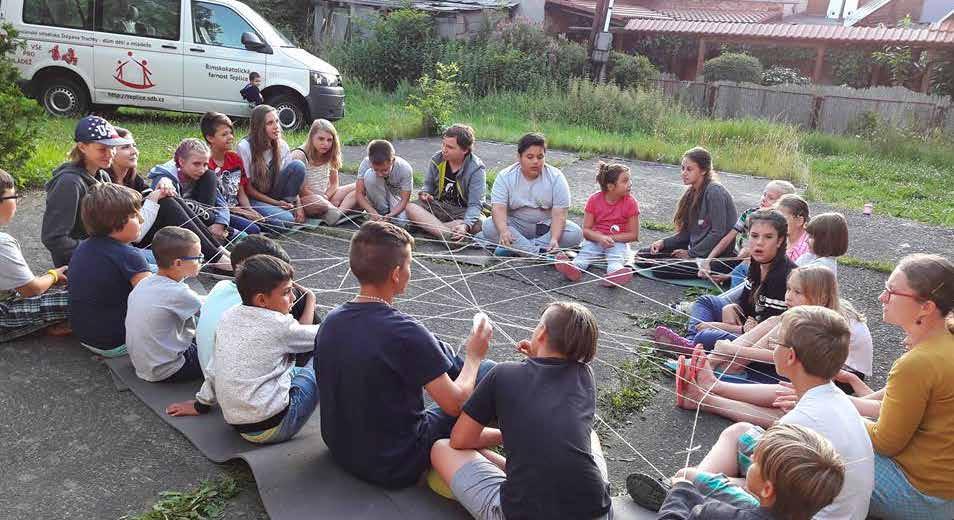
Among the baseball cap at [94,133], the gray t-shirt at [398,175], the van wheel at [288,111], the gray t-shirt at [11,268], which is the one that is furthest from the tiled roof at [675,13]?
the gray t-shirt at [11,268]

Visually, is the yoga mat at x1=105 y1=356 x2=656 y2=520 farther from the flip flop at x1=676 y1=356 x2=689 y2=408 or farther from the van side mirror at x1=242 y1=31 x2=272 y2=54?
the van side mirror at x1=242 y1=31 x2=272 y2=54

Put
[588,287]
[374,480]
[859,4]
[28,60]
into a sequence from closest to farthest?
[374,480] < [588,287] < [28,60] < [859,4]

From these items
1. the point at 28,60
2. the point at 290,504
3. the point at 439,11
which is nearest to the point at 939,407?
the point at 290,504

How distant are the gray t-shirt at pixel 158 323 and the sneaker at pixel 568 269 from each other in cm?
302

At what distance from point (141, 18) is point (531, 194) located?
7318mm

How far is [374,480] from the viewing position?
3078 millimetres

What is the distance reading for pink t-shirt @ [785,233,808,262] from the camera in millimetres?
5020

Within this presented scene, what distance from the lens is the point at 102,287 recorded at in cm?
396

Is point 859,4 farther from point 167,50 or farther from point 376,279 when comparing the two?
point 376,279

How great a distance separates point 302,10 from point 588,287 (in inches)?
649

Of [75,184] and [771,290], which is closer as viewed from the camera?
[771,290]

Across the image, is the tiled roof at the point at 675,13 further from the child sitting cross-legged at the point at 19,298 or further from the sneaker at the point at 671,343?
the child sitting cross-legged at the point at 19,298

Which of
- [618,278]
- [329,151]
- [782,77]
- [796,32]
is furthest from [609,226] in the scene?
[796,32]

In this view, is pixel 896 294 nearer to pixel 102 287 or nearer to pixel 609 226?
pixel 609 226
